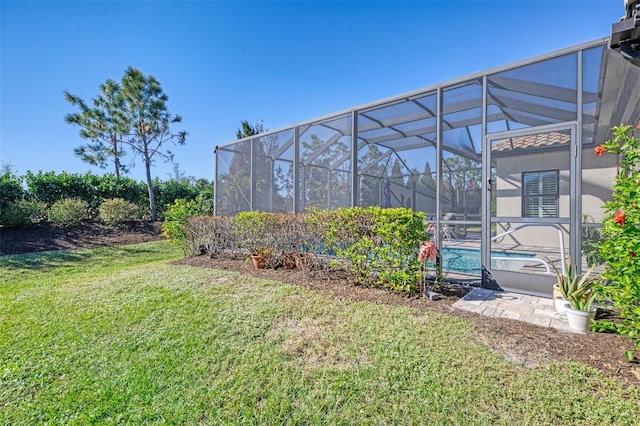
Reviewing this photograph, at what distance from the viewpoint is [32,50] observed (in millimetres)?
7719

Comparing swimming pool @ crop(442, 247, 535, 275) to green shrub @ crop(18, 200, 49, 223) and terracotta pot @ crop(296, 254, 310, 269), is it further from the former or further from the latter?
green shrub @ crop(18, 200, 49, 223)

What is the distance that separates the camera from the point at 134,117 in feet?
46.7

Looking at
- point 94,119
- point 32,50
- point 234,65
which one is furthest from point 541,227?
point 94,119

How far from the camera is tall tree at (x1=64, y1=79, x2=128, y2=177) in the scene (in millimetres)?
14539

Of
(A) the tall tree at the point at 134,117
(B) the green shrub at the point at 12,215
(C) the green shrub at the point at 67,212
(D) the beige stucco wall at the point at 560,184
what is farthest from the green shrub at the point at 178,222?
(D) the beige stucco wall at the point at 560,184

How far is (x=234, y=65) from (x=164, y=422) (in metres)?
10.4

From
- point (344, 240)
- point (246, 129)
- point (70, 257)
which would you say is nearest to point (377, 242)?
point (344, 240)

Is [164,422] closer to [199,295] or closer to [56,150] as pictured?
[199,295]

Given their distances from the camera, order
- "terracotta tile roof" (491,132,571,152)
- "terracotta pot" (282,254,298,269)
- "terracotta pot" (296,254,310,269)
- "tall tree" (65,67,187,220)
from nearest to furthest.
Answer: "terracotta tile roof" (491,132,571,152), "terracotta pot" (296,254,310,269), "terracotta pot" (282,254,298,269), "tall tree" (65,67,187,220)

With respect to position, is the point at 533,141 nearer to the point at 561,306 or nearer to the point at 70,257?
the point at 561,306

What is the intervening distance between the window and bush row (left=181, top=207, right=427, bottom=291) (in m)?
1.73

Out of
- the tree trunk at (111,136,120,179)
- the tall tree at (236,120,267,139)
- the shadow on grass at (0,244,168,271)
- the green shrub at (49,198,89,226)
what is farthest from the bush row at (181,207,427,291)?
the tree trunk at (111,136,120,179)

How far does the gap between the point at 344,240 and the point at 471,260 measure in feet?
6.99

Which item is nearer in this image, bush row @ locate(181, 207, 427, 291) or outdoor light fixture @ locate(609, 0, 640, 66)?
outdoor light fixture @ locate(609, 0, 640, 66)
